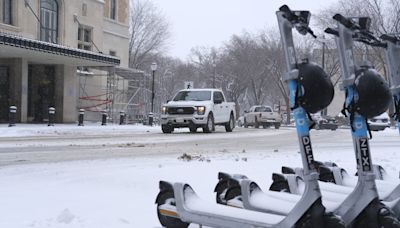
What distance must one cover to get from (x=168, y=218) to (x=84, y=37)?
35.8m

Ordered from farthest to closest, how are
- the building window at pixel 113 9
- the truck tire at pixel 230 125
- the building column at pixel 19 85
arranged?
the building window at pixel 113 9 → the building column at pixel 19 85 → the truck tire at pixel 230 125

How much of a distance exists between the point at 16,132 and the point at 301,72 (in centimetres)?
1971

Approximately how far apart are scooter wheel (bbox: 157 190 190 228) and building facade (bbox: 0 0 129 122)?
74.0 ft

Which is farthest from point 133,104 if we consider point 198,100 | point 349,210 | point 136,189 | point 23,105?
point 349,210

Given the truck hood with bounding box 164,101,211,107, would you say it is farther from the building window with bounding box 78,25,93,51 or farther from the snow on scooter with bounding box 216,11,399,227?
the snow on scooter with bounding box 216,11,399,227

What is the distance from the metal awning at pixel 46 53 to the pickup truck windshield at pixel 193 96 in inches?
331

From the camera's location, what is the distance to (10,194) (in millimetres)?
6309

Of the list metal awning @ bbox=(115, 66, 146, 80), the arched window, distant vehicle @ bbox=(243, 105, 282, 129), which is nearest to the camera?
the arched window

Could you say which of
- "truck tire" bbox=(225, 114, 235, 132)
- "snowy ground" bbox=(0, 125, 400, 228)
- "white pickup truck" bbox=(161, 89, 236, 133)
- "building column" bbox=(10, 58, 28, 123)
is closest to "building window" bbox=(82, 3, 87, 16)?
"building column" bbox=(10, 58, 28, 123)

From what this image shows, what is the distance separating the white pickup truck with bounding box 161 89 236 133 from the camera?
22.8m

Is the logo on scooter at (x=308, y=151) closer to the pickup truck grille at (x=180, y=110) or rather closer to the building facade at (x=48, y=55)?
the pickup truck grille at (x=180, y=110)

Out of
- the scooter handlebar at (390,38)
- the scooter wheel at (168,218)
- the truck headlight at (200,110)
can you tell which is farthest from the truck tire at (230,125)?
the scooter handlebar at (390,38)

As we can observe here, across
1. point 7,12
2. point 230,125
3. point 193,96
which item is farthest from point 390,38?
point 7,12

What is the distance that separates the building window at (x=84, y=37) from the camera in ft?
126
